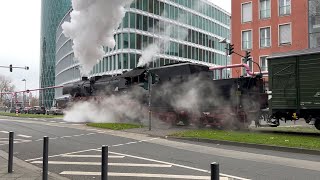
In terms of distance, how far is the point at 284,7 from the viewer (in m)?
44.9

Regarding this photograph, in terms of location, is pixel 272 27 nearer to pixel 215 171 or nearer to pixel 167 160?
pixel 167 160

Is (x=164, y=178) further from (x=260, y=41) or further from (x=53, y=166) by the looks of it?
(x=260, y=41)

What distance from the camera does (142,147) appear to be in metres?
14.8

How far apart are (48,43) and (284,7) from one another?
290 feet

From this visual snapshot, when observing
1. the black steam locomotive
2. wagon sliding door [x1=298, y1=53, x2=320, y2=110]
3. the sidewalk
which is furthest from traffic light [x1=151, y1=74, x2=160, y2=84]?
the sidewalk

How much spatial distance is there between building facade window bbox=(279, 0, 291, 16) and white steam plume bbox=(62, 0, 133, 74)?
20930mm

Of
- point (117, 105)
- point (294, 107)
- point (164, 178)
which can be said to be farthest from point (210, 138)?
point (117, 105)

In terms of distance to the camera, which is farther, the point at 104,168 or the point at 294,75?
the point at 294,75

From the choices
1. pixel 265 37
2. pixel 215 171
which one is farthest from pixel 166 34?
pixel 215 171

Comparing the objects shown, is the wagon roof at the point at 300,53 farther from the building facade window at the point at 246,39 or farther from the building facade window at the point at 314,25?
the building facade window at the point at 246,39

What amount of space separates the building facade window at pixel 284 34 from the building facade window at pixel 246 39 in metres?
3.90

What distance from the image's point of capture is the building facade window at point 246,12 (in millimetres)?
47969

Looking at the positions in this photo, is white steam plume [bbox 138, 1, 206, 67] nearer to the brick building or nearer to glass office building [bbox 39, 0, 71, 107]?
the brick building

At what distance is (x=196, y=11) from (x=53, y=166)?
2592 inches
